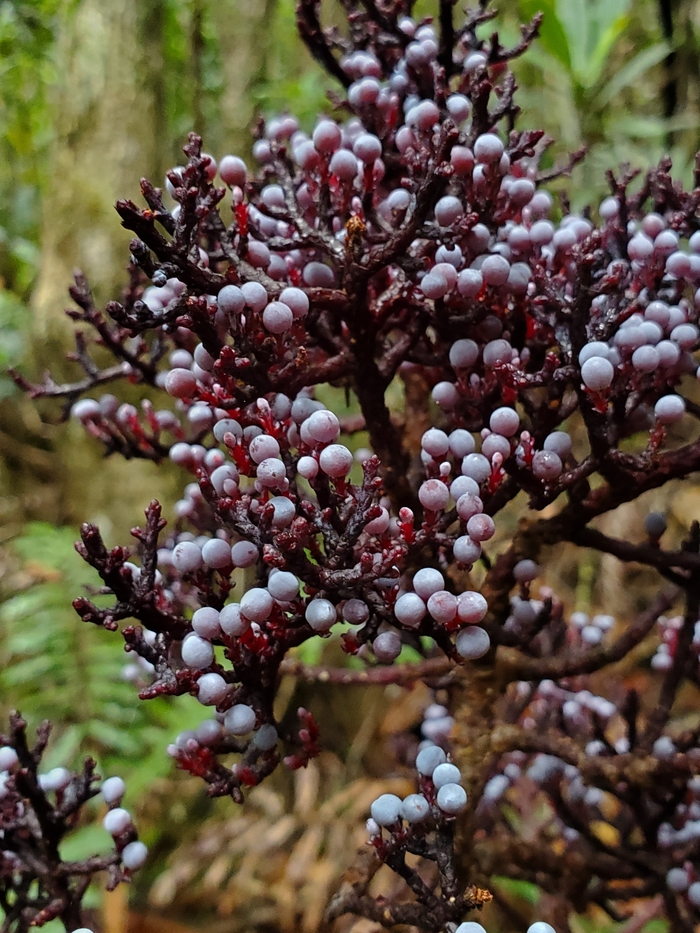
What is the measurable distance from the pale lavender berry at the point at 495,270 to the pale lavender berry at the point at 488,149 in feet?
0.20

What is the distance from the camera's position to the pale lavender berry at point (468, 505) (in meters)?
0.39

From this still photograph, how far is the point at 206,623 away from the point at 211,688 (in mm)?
34

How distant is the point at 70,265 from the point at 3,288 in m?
0.60

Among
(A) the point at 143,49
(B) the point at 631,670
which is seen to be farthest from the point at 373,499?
(B) the point at 631,670

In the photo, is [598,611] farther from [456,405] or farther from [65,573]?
[456,405]

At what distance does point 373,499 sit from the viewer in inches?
14.1

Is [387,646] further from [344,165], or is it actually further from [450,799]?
[344,165]

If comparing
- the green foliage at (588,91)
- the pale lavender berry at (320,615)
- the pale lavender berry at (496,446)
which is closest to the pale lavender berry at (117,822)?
the pale lavender berry at (320,615)

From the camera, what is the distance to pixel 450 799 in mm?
384

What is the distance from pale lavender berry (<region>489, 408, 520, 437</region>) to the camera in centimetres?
43

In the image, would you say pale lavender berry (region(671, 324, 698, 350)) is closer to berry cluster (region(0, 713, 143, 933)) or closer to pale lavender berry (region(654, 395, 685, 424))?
pale lavender berry (region(654, 395, 685, 424))

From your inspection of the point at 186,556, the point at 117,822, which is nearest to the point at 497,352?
the point at 186,556

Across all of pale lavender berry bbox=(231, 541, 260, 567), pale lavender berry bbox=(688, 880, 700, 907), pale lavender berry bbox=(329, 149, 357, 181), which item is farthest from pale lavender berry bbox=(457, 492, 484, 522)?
pale lavender berry bbox=(688, 880, 700, 907)

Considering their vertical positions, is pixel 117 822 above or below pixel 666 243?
below
